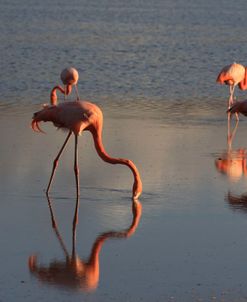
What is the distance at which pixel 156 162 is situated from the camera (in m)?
9.73

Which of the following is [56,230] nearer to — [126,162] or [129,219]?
[129,219]

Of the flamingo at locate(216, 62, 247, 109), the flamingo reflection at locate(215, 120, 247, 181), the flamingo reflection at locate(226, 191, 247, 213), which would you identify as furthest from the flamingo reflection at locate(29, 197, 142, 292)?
the flamingo at locate(216, 62, 247, 109)

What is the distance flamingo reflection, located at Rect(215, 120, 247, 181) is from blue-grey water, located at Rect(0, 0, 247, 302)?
1 centimetres

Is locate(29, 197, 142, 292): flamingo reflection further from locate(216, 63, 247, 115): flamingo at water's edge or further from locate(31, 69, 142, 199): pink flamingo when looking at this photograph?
locate(216, 63, 247, 115): flamingo at water's edge

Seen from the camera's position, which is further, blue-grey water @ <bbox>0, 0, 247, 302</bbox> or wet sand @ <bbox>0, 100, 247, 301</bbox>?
blue-grey water @ <bbox>0, 0, 247, 302</bbox>

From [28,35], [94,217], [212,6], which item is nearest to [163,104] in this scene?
[94,217]

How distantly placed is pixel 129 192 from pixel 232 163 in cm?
182

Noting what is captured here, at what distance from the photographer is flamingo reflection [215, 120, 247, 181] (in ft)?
31.4

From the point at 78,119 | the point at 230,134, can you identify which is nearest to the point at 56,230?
the point at 78,119

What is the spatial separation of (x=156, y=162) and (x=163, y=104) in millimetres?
4520

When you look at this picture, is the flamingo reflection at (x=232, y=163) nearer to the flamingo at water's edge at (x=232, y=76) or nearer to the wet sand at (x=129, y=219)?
the wet sand at (x=129, y=219)

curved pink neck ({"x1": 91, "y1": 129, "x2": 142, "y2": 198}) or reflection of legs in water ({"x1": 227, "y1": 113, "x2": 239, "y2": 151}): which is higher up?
Result: reflection of legs in water ({"x1": 227, "y1": 113, "x2": 239, "y2": 151})

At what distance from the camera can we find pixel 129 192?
8.58m

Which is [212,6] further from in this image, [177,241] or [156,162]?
[177,241]
